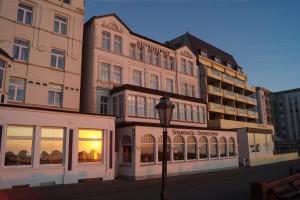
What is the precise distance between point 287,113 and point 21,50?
3530 inches

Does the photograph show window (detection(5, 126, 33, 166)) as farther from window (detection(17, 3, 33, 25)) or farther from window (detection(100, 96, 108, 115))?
window (detection(17, 3, 33, 25))

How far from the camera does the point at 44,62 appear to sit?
22359 mm

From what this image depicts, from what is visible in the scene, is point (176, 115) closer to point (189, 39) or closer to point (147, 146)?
point (147, 146)

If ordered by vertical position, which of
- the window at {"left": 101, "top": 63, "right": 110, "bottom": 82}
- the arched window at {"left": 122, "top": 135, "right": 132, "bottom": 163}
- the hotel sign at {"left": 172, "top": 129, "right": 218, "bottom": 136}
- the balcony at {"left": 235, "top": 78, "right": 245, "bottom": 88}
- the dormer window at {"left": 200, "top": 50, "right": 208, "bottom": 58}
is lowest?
the arched window at {"left": 122, "top": 135, "right": 132, "bottom": 163}

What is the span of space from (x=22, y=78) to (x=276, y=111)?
292 feet

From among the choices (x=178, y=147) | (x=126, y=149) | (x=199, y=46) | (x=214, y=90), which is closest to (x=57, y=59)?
(x=126, y=149)

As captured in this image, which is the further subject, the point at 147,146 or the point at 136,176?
the point at 147,146

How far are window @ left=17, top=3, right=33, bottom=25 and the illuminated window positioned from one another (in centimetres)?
1055

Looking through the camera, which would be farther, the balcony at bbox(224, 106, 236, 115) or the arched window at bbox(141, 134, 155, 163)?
the balcony at bbox(224, 106, 236, 115)

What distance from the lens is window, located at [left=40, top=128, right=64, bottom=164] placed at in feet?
57.1

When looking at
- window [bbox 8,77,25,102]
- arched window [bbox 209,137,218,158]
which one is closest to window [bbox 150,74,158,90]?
arched window [bbox 209,137,218,158]

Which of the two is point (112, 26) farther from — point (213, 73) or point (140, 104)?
point (213, 73)

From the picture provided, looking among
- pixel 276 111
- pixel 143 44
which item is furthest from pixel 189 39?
pixel 276 111

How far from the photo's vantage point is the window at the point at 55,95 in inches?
884
